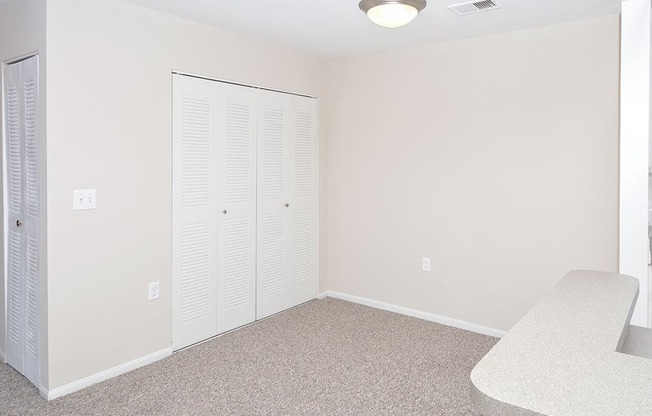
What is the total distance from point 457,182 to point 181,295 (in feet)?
7.18

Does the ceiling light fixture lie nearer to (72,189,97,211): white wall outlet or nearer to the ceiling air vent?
the ceiling air vent

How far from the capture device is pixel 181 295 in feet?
10.6

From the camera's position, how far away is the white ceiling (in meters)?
2.83

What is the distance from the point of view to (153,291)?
304cm

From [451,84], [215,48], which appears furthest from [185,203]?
[451,84]

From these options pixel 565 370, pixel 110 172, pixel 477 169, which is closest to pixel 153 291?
pixel 110 172

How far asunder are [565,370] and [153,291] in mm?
2560

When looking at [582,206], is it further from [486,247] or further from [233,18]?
[233,18]

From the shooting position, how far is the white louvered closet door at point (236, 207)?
3439 mm

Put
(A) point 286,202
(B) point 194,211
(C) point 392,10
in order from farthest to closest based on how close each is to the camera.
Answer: (A) point 286,202
(B) point 194,211
(C) point 392,10

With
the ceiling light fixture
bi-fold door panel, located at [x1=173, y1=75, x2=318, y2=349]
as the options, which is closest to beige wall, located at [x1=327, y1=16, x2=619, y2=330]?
bi-fold door panel, located at [x1=173, y1=75, x2=318, y2=349]

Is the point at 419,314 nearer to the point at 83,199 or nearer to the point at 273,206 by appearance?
the point at 273,206

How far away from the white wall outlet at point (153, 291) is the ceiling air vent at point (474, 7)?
8.26ft

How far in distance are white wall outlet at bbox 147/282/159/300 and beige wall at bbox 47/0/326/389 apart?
39 mm
